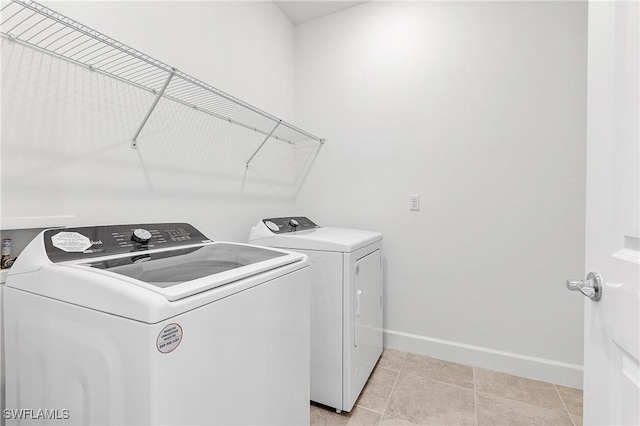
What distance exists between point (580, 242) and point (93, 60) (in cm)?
282

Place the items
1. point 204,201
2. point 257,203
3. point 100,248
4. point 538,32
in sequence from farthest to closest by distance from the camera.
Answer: point 257,203 → point 538,32 → point 204,201 → point 100,248

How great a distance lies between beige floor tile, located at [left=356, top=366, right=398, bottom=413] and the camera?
1725 millimetres

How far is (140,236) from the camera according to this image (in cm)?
118

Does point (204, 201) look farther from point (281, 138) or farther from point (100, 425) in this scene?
point (100, 425)

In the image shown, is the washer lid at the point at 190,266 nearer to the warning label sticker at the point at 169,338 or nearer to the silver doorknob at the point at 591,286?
the warning label sticker at the point at 169,338

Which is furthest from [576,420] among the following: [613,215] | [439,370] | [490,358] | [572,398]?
[613,215]

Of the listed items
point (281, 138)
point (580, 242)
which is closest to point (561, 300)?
point (580, 242)

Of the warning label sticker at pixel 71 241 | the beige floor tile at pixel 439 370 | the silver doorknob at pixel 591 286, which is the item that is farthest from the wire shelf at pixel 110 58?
the beige floor tile at pixel 439 370

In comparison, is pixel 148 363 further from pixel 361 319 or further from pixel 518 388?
pixel 518 388

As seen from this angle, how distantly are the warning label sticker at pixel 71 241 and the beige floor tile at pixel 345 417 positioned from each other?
142cm

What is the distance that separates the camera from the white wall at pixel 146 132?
1.06 m

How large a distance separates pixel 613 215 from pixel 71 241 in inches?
59.7

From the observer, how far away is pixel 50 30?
43.9 inches

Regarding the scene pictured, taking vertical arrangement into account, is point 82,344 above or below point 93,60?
below
